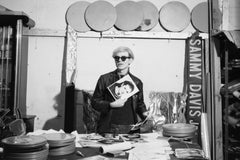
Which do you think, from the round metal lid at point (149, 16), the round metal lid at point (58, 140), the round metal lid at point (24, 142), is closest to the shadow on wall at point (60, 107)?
the round metal lid at point (149, 16)

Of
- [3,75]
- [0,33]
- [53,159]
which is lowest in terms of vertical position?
[53,159]

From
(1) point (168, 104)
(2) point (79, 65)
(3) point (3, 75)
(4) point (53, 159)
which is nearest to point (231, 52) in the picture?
(1) point (168, 104)

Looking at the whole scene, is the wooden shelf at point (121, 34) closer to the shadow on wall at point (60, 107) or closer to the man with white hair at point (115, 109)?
the shadow on wall at point (60, 107)

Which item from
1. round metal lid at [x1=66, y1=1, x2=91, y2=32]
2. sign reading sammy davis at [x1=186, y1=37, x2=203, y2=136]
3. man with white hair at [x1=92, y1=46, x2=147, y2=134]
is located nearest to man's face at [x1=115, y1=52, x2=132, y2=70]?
man with white hair at [x1=92, y1=46, x2=147, y2=134]

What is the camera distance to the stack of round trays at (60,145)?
4.83ft

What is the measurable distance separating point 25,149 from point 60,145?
235 mm

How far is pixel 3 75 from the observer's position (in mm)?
3285

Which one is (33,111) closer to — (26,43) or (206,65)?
(26,43)

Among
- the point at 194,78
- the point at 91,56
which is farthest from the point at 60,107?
the point at 194,78

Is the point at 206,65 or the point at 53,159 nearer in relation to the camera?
the point at 53,159

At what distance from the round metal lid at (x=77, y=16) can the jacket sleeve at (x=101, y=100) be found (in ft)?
3.15

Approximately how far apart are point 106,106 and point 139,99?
435 mm

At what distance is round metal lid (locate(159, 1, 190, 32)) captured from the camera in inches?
141

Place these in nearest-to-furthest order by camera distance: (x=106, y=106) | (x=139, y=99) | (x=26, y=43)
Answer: (x=106, y=106)
(x=139, y=99)
(x=26, y=43)
